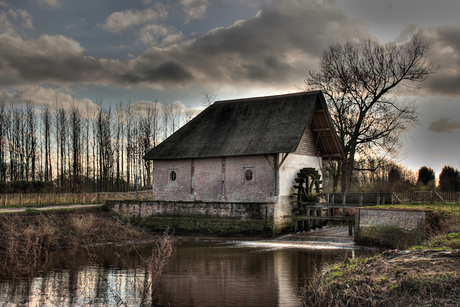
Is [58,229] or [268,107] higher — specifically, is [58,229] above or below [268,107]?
below

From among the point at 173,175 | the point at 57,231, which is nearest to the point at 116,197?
the point at 173,175

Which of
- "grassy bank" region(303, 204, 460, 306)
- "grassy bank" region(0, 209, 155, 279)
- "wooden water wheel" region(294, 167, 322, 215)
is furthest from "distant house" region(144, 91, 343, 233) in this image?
"grassy bank" region(303, 204, 460, 306)

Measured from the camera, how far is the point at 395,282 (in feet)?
21.4

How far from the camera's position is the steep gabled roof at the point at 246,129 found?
2138 cm

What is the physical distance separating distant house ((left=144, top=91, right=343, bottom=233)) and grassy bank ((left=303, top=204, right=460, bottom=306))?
12.0 meters

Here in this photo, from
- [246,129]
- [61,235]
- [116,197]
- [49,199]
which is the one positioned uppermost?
[246,129]

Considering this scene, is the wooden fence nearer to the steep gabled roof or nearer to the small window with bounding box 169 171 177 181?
the steep gabled roof

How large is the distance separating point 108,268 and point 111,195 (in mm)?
18096

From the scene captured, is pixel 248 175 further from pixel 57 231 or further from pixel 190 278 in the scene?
pixel 190 278

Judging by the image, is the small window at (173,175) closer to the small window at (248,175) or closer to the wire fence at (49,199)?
the small window at (248,175)

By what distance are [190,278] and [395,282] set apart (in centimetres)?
603

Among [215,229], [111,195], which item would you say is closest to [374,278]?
[215,229]

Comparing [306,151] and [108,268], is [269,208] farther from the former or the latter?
[108,268]

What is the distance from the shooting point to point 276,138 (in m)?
21.3
